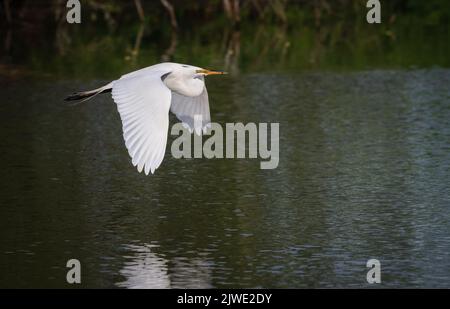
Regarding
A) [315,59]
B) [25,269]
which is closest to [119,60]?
[315,59]

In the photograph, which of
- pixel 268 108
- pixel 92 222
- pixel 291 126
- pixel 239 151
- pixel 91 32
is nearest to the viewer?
pixel 92 222

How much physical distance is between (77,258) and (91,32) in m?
19.2

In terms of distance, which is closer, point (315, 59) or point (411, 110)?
point (411, 110)

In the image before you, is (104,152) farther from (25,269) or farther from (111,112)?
(25,269)

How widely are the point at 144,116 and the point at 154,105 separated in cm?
16

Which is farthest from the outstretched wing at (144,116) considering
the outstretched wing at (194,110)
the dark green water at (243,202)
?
the dark green water at (243,202)

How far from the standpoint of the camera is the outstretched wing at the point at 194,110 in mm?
10383

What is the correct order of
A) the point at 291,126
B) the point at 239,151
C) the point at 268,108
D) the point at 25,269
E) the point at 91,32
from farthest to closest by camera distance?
the point at 91,32, the point at 268,108, the point at 291,126, the point at 239,151, the point at 25,269

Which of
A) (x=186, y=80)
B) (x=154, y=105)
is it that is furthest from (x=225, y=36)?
(x=154, y=105)

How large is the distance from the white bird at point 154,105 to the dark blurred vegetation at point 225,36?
9.48m

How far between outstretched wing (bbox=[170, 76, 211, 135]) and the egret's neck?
0.42 ft

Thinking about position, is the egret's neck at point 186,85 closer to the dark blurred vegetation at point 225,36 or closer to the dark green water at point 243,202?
the dark green water at point 243,202

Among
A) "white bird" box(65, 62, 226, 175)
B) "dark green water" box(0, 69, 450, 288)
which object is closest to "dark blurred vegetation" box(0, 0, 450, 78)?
"dark green water" box(0, 69, 450, 288)

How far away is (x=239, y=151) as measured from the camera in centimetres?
1320
